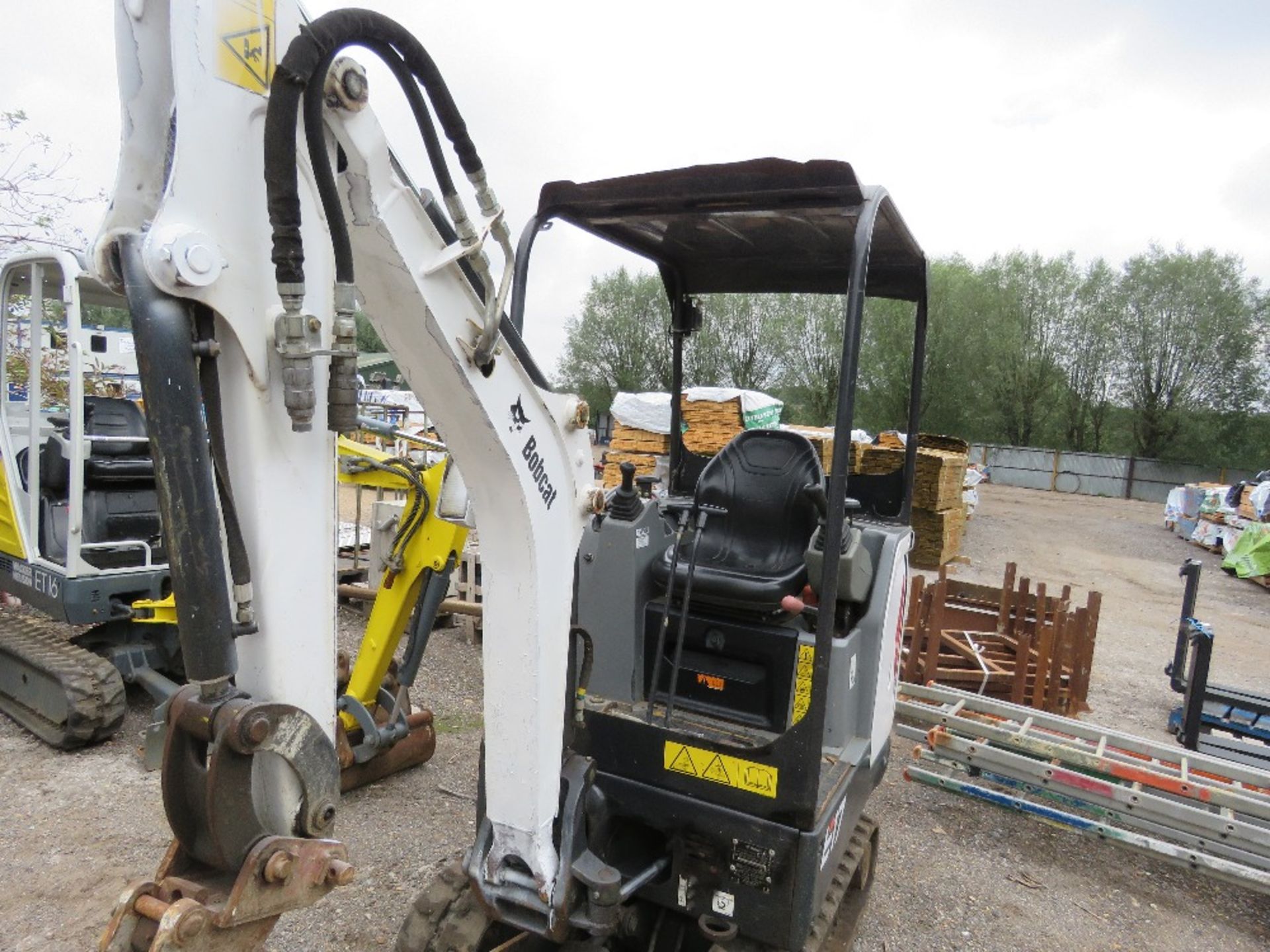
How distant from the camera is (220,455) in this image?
55.4 inches

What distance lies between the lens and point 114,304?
663cm

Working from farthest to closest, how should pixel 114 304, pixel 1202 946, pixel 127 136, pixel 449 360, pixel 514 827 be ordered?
pixel 114 304, pixel 1202 946, pixel 514 827, pixel 449 360, pixel 127 136

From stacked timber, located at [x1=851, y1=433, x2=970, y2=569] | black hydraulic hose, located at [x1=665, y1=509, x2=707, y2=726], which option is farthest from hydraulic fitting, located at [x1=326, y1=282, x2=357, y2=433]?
stacked timber, located at [x1=851, y1=433, x2=970, y2=569]

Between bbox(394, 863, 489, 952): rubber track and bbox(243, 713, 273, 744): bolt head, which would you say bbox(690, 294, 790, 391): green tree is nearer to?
bbox(394, 863, 489, 952): rubber track

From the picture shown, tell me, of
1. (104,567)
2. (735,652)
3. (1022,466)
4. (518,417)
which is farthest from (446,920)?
(1022,466)

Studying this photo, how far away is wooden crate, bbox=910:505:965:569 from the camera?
42.2ft

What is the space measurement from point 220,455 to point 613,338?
113ft

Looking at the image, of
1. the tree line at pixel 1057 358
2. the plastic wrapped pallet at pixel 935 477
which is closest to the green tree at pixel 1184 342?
the tree line at pixel 1057 358

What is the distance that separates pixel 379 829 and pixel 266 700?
3.18 metres

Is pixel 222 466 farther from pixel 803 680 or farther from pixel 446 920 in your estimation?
pixel 803 680

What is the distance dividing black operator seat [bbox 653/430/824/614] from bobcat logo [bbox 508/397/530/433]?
1.33 m

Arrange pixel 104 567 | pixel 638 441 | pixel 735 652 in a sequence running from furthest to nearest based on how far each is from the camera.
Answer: pixel 638 441, pixel 104 567, pixel 735 652

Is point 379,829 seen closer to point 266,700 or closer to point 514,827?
point 514,827

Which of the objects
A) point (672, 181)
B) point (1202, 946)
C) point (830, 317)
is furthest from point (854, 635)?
point (830, 317)
